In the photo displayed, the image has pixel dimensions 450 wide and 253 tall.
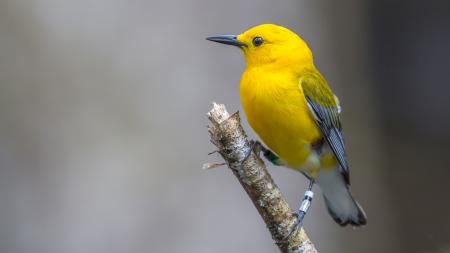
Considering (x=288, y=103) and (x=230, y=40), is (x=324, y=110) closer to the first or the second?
(x=288, y=103)

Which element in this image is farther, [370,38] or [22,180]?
[370,38]

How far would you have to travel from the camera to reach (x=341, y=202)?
495 centimetres

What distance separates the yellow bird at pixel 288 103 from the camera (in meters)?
A: 4.14

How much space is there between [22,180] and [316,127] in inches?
101

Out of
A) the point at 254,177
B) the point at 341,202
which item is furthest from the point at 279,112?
the point at 341,202

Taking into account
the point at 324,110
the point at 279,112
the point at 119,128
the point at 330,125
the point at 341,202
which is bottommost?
the point at 341,202

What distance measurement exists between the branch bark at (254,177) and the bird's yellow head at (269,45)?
92 cm

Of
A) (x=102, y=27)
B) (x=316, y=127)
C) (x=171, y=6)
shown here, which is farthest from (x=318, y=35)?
(x=316, y=127)

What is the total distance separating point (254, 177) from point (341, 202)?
156cm

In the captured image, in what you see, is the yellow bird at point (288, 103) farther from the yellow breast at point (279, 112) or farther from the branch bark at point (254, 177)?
the branch bark at point (254, 177)

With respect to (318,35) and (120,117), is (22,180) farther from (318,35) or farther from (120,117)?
(318,35)

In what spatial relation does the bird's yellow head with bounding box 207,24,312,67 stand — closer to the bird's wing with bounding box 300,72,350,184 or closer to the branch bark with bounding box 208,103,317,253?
the bird's wing with bounding box 300,72,350,184

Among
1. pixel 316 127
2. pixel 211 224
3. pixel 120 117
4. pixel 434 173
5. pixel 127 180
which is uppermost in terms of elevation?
pixel 316 127

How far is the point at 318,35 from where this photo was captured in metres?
6.98
